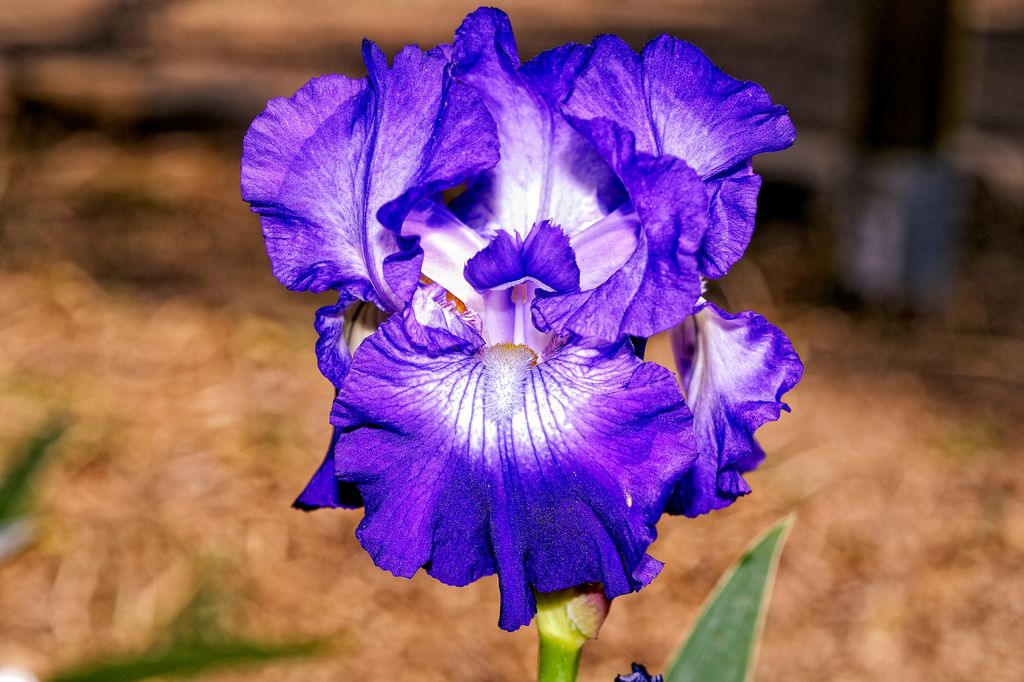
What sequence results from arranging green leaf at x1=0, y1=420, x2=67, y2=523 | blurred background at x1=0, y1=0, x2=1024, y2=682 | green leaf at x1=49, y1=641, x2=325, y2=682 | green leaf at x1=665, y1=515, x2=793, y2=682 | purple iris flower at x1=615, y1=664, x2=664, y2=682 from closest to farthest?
purple iris flower at x1=615, y1=664, x2=664, y2=682
green leaf at x1=665, y1=515, x2=793, y2=682
green leaf at x1=49, y1=641, x2=325, y2=682
green leaf at x1=0, y1=420, x2=67, y2=523
blurred background at x1=0, y1=0, x2=1024, y2=682

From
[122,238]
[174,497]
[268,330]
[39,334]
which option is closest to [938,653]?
[174,497]

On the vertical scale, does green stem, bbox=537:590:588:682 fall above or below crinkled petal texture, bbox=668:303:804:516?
below

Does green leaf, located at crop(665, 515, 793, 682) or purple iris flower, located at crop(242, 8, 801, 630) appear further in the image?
green leaf, located at crop(665, 515, 793, 682)

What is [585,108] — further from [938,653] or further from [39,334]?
[39,334]

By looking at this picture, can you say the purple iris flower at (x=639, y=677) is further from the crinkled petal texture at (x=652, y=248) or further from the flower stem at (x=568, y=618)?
the crinkled petal texture at (x=652, y=248)

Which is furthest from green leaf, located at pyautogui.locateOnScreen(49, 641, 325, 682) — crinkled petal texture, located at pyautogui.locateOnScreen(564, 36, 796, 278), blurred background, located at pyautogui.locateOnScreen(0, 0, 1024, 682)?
crinkled petal texture, located at pyautogui.locateOnScreen(564, 36, 796, 278)

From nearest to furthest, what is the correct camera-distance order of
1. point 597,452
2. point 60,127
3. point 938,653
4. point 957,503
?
point 597,452, point 938,653, point 957,503, point 60,127

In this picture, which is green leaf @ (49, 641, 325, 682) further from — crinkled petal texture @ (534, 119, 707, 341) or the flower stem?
crinkled petal texture @ (534, 119, 707, 341)

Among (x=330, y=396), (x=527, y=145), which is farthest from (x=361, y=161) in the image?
(x=330, y=396)
